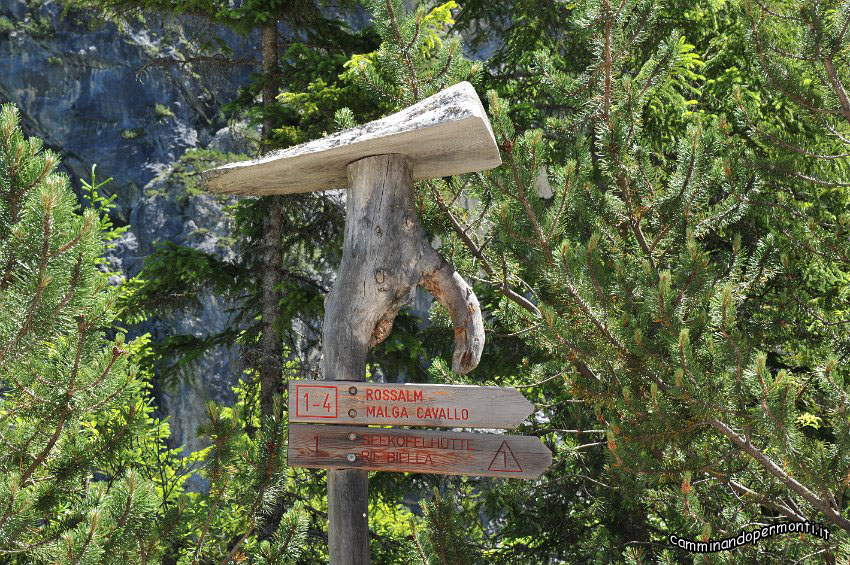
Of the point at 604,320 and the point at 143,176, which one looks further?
the point at 143,176

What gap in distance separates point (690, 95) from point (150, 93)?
112ft

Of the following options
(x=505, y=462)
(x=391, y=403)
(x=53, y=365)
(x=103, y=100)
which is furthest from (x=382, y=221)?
(x=103, y=100)

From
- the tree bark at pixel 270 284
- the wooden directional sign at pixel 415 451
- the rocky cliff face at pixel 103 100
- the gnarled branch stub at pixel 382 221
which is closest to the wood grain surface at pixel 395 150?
the gnarled branch stub at pixel 382 221

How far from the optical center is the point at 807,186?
696 cm

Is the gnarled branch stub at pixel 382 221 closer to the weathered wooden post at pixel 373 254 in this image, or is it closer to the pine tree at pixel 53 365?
the weathered wooden post at pixel 373 254

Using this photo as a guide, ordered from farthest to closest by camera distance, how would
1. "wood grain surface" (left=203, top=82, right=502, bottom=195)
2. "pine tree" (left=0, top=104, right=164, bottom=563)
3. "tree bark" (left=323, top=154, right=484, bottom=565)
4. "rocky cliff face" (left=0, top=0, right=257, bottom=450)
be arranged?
"rocky cliff face" (left=0, top=0, right=257, bottom=450)
"tree bark" (left=323, top=154, right=484, bottom=565)
"wood grain surface" (left=203, top=82, right=502, bottom=195)
"pine tree" (left=0, top=104, right=164, bottom=563)

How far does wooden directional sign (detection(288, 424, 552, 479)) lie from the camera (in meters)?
3.98

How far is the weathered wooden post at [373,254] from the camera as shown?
4.07m

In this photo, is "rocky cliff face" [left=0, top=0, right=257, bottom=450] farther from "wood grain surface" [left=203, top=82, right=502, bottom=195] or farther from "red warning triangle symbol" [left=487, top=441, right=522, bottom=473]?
"red warning triangle symbol" [left=487, top=441, right=522, bottom=473]

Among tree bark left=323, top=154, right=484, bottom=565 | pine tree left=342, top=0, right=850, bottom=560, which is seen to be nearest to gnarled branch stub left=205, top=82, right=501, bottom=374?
tree bark left=323, top=154, right=484, bottom=565

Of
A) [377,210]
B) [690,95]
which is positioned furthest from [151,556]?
[690,95]

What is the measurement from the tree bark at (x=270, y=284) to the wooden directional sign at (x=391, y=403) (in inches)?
162

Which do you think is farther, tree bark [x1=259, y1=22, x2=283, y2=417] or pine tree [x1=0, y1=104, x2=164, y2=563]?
tree bark [x1=259, y1=22, x2=283, y2=417]

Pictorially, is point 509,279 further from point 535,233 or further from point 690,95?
point 690,95
